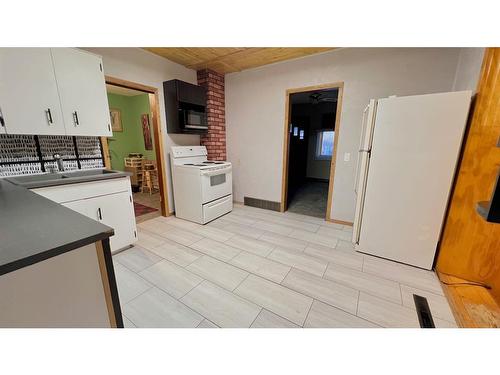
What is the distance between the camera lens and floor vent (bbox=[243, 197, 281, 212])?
3605mm

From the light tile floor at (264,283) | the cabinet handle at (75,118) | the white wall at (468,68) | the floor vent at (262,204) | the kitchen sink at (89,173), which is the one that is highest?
the white wall at (468,68)

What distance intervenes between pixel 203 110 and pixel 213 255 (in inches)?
100

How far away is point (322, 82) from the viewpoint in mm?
2840

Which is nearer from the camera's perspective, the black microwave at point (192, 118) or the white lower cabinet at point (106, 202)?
the white lower cabinet at point (106, 202)

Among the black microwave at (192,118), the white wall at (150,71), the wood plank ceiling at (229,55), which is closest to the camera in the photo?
the white wall at (150,71)

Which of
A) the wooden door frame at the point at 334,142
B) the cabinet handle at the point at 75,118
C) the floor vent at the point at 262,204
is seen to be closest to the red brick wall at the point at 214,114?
the floor vent at the point at 262,204

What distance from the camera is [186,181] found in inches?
121

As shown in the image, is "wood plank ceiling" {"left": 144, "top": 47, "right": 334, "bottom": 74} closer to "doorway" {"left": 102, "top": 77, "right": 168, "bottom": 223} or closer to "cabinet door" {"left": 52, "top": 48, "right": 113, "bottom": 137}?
"cabinet door" {"left": 52, "top": 48, "right": 113, "bottom": 137}

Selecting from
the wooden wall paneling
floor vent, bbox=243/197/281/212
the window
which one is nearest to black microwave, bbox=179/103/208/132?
floor vent, bbox=243/197/281/212

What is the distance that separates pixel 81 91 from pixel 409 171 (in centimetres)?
337

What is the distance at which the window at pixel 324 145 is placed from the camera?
20.2ft

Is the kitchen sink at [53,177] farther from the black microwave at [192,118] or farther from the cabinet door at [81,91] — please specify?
the black microwave at [192,118]

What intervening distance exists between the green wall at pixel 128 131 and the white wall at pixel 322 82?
2874 mm

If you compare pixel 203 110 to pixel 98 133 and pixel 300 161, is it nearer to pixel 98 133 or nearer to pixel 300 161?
pixel 98 133
